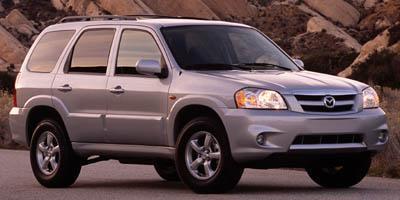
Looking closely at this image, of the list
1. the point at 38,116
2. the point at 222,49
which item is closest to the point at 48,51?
the point at 38,116

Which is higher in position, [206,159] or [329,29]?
[206,159]

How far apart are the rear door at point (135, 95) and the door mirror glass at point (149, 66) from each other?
0.12m

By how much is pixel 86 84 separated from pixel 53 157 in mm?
1024

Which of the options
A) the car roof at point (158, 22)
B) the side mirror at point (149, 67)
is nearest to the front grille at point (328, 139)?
the side mirror at point (149, 67)

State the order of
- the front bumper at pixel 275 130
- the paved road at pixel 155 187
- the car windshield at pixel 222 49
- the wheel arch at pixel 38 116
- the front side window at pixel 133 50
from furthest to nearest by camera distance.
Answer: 1. the wheel arch at pixel 38 116
2. the front side window at pixel 133 50
3. the car windshield at pixel 222 49
4. the paved road at pixel 155 187
5. the front bumper at pixel 275 130

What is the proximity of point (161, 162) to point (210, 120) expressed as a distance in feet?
3.95

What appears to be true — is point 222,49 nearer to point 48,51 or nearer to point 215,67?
point 215,67

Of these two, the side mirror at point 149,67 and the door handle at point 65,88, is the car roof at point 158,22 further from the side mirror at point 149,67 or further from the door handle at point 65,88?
the door handle at point 65,88

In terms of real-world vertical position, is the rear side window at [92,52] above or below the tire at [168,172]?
above

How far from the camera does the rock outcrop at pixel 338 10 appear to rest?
76169 millimetres

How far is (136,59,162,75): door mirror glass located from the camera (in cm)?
1138

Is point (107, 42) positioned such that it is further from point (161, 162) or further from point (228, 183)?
point (228, 183)

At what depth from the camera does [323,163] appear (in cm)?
1110

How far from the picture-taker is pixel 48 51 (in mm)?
13141
